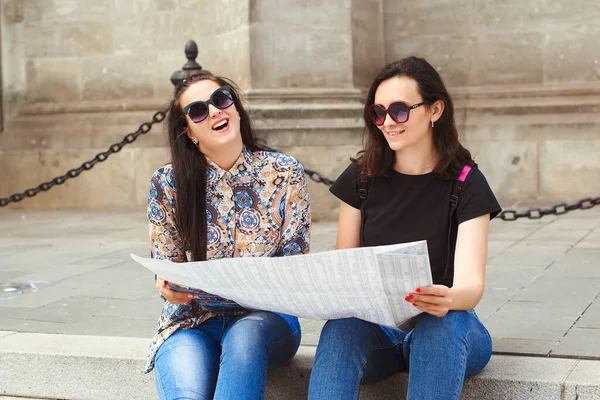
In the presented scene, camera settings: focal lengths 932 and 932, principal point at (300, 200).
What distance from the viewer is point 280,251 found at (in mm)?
3160

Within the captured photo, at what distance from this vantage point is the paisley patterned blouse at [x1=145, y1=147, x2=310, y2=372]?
3064mm

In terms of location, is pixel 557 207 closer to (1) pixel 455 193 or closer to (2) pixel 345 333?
(1) pixel 455 193

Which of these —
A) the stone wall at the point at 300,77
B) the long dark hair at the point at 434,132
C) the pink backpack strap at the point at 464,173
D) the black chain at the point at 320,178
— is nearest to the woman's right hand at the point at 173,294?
the long dark hair at the point at 434,132

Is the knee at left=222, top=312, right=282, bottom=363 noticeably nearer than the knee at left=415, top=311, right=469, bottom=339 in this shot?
No

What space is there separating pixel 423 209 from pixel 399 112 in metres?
0.32

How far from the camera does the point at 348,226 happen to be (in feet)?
10.2

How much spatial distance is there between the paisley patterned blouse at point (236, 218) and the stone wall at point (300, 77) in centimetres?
492

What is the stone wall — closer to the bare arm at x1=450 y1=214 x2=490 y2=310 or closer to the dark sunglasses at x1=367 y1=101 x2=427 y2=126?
the dark sunglasses at x1=367 y1=101 x2=427 y2=126

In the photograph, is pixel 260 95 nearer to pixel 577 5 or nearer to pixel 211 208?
pixel 577 5

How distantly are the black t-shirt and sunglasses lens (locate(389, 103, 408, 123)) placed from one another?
213mm

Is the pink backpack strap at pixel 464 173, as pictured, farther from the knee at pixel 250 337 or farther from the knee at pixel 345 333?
the knee at pixel 250 337

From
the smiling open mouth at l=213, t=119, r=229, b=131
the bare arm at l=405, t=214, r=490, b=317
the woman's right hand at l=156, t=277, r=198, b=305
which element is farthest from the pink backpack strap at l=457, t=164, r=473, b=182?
the woman's right hand at l=156, t=277, r=198, b=305

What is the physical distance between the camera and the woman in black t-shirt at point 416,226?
2637mm

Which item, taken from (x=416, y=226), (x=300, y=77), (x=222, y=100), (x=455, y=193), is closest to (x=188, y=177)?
(x=222, y=100)
